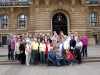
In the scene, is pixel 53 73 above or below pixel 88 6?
below

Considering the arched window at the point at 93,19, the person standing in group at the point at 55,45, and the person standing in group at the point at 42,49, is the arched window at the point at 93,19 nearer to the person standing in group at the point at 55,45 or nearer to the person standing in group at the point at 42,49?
the person standing in group at the point at 55,45

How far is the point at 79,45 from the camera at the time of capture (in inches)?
644

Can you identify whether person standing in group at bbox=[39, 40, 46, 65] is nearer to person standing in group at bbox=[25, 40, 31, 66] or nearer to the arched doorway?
person standing in group at bbox=[25, 40, 31, 66]

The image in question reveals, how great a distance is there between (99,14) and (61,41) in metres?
21.0

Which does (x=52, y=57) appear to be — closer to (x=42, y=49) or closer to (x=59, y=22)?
(x=42, y=49)

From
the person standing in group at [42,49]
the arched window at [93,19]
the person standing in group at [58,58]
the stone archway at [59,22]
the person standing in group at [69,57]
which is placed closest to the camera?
the person standing in group at [58,58]

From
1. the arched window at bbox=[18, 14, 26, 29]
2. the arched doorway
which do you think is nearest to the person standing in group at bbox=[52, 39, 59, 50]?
the arched doorway

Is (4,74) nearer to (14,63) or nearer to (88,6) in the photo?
(14,63)

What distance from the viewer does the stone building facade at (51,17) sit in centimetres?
3145

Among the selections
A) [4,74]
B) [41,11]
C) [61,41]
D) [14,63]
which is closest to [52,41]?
[61,41]

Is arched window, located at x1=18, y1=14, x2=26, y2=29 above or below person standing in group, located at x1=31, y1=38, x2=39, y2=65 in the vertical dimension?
above

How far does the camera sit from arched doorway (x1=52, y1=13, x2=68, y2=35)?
33.2m

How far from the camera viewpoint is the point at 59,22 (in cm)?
3353

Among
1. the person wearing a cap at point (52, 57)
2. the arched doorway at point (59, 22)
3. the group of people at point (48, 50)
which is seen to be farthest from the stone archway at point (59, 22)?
the person wearing a cap at point (52, 57)
